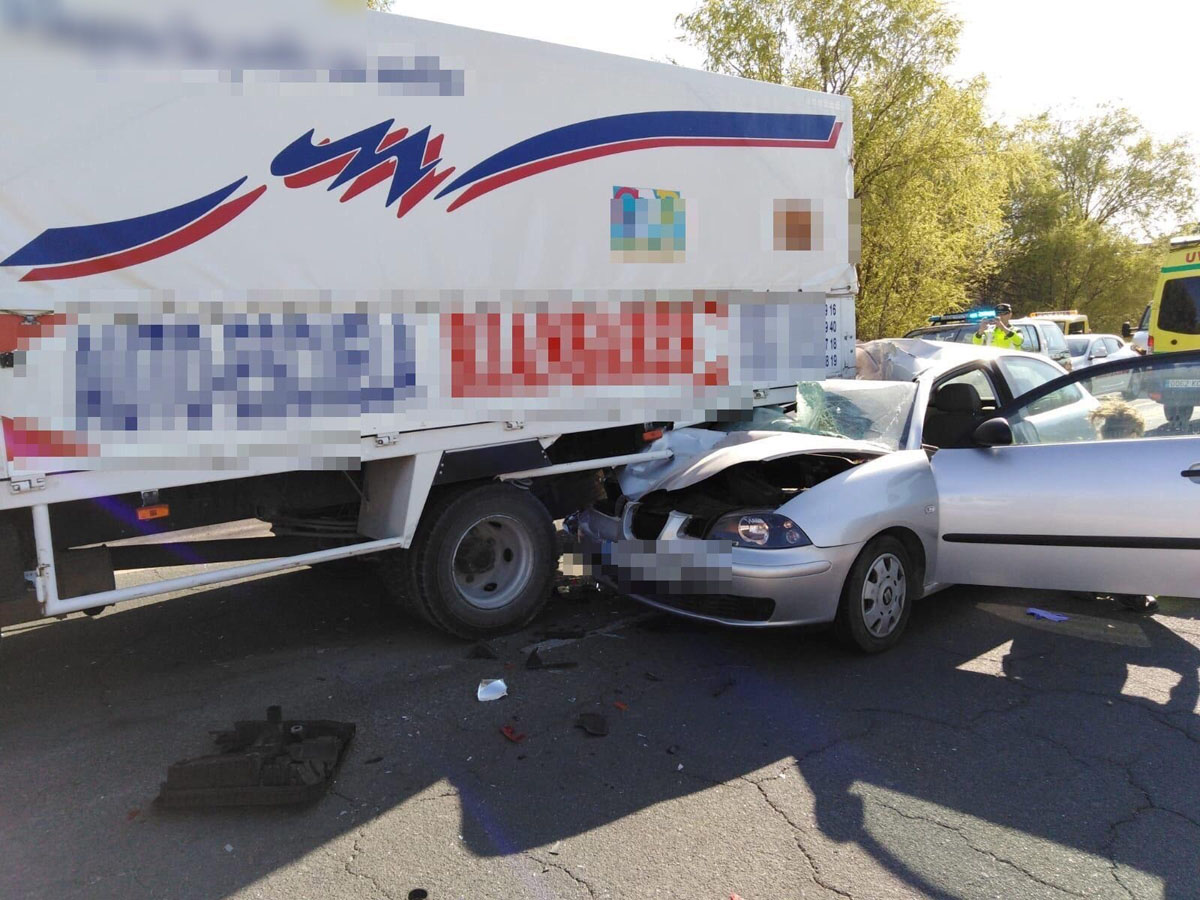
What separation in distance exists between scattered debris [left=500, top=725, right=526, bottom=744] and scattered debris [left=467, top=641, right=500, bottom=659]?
0.86 metres

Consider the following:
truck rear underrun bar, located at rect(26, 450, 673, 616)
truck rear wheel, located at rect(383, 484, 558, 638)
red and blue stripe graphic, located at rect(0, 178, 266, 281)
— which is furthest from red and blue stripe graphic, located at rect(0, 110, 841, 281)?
truck rear wheel, located at rect(383, 484, 558, 638)

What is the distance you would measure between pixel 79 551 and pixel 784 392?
4431mm

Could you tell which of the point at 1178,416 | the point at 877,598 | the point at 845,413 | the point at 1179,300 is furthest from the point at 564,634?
the point at 1179,300

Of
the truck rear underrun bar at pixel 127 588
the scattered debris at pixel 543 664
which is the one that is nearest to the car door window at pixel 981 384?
the scattered debris at pixel 543 664

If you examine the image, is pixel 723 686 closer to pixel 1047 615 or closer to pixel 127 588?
pixel 1047 615

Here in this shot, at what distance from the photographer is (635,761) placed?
3.48m

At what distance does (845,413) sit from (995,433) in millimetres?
1177

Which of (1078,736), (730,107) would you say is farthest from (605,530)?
(730,107)

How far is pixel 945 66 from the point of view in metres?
15.6

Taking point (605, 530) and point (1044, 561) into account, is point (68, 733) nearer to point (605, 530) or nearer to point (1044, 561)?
point (605, 530)

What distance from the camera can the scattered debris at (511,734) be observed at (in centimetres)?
365

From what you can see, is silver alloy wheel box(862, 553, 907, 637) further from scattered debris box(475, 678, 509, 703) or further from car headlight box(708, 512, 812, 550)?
scattered debris box(475, 678, 509, 703)

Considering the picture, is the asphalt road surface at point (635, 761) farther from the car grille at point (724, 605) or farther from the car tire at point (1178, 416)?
the car tire at point (1178, 416)

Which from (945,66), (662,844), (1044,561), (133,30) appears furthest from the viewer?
(945,66)
